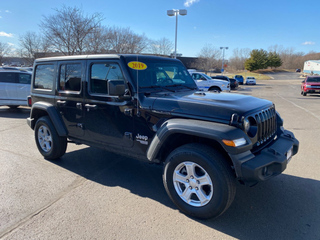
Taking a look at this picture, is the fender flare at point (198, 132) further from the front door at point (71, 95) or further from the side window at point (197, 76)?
the side window at point (197, 76)

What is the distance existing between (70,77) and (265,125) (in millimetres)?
3258

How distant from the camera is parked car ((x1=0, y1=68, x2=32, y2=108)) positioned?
33.8 ft

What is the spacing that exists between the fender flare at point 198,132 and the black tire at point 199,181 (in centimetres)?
21

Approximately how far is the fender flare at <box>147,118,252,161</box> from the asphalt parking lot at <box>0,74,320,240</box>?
0.78 meters

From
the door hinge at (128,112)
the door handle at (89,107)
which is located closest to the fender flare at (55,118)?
the door handle at (89,107)

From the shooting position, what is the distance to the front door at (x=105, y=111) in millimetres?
3525

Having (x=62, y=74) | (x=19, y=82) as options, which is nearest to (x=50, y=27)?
(x=19, y=82)

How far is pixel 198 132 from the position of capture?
272 cm

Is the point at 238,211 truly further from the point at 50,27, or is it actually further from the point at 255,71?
the point at 255,71

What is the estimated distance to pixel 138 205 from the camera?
323 centimetres

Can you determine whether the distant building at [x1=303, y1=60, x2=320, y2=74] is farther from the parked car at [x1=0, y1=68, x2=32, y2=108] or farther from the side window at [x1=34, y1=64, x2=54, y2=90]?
the side window at [x1=34, y1=64, x2=54, y2=90]

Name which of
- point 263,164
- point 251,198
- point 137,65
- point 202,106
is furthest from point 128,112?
point 251,198

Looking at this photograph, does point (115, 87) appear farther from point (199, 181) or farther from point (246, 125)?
point (246, 125)

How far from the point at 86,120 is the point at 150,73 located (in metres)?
1.34
